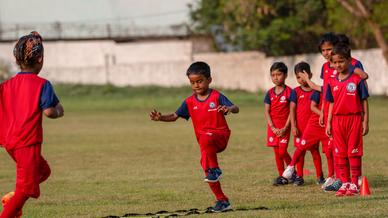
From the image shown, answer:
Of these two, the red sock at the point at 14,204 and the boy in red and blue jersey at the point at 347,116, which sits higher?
the boy in red and blue jersey at the point at 347,116

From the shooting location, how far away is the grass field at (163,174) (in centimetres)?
1220

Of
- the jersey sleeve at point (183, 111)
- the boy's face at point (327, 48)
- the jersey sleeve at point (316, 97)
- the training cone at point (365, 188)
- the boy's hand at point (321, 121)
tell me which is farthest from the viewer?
the jersey sleeve at point (316, 97)

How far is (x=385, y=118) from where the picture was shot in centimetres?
3425

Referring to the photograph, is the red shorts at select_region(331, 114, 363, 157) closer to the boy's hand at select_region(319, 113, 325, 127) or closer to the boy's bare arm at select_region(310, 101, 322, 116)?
the boy's hand at select_region(319, 113, 325, 127)

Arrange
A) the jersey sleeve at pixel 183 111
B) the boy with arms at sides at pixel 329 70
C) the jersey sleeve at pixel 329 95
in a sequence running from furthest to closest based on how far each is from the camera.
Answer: the boy with arms at sides at pixel 329 70, the jersey sleeve at pixel 329 95, the jersey sleeve at pixel 183 111

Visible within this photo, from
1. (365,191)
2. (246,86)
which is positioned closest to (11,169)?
(365,191)

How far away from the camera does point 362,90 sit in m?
12.9

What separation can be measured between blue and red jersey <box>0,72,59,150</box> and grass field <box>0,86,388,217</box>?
215 cm

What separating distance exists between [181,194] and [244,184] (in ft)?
4.96

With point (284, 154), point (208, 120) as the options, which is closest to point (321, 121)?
point (284, 154)

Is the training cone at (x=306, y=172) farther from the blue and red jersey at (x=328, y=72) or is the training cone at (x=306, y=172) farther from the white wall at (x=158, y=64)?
the white wall at (x=158, y=64)

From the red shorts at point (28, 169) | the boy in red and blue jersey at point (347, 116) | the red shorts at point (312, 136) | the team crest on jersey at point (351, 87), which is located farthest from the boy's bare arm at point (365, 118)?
the red shorts at point (28, 169)

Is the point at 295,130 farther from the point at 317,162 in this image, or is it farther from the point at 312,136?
the point at 317,162

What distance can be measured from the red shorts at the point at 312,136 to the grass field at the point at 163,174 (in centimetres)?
58
